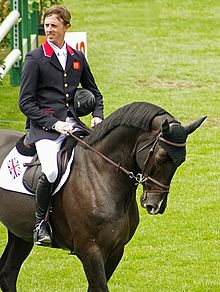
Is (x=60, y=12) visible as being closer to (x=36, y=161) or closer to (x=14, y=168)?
(x=36, y=161)

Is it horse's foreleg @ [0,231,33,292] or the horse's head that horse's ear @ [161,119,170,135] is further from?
horse's foreleg @ [0,231,33,292]

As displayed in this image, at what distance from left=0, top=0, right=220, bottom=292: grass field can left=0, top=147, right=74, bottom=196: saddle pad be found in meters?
1.22

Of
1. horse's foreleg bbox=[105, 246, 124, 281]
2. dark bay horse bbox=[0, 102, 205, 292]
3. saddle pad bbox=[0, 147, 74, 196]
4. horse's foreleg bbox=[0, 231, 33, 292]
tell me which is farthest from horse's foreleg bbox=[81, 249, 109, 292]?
horse's foreleg bbox=[0, 231, 33, 292]

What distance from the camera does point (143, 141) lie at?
6.37 m

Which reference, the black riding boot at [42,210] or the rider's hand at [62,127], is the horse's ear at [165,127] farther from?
the black riding boot at [42,210]

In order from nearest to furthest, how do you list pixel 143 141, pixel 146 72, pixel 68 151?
pixel 143 141 < pixel 68 151 < pixel 146 72

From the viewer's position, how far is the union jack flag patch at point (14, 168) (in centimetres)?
704

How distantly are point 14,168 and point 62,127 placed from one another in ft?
1.88

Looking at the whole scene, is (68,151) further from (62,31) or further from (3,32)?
(3,32)

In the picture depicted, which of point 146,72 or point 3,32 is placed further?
point 146,72

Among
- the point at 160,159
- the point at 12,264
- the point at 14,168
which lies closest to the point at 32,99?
the point at 14,168

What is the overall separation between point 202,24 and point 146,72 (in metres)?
4.46

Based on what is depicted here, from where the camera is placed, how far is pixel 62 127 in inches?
264

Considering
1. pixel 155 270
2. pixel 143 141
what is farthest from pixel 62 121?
pixel 155 270
